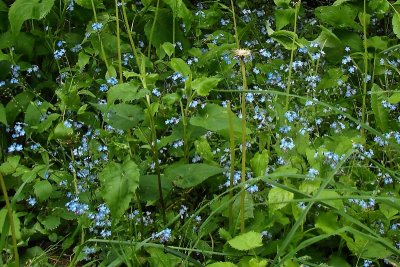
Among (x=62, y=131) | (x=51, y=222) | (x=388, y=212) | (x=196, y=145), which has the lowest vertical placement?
(x=51, y=222)

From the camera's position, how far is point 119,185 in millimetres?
2066

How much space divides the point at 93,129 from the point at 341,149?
3.27 feet

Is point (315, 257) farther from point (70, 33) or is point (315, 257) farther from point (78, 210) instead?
point (70, 33)

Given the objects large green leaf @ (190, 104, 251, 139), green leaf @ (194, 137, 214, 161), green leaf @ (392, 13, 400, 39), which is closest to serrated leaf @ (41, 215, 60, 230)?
green leaf @ (194, 137, 214, 161)

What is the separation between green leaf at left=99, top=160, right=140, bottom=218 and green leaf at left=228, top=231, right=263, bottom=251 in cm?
34

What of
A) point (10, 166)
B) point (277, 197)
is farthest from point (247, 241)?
point (10, 166)

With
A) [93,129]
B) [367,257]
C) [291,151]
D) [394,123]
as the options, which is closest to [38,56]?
[93,129]

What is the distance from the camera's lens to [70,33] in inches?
129

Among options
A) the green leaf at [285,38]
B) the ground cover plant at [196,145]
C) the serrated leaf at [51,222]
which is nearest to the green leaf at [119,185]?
the ground cover plant at [196,145]

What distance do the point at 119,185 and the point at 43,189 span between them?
54 cm

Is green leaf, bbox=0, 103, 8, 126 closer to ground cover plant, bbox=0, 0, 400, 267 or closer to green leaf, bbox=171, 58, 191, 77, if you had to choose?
ground cover plant, bbox=0, 0, 400, 267

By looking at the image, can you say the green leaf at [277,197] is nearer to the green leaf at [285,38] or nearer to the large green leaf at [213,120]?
the large green leaf at [213,120]

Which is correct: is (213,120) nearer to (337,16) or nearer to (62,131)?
(62,131)

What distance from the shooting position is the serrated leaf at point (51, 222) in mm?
2539
